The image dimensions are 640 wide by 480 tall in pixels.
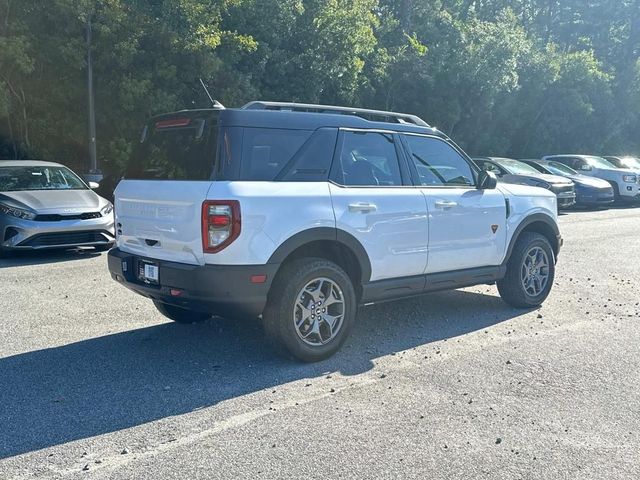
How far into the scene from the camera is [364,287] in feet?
18.7

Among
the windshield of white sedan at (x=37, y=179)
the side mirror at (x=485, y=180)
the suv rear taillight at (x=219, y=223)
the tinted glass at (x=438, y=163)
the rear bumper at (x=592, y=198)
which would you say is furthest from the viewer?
the rear bumper at (x=592, y=198)

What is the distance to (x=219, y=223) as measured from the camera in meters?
4.86

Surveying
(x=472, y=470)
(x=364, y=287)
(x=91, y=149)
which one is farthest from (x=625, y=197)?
(x=472, y=470)

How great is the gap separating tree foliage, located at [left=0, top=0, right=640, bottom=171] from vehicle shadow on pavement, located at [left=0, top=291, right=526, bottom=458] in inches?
479

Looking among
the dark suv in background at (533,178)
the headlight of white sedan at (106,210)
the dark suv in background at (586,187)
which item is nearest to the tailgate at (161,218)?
the headlight of white sedan at (106,210)

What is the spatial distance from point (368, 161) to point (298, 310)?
1.47 metres

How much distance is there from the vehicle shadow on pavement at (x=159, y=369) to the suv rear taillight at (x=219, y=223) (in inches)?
39.5

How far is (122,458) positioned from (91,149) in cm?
1439

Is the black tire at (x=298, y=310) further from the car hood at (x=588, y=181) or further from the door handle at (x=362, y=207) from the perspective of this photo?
the car hood at (x=588, y=181)

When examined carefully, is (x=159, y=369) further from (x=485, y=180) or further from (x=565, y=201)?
(x=565, y=201)

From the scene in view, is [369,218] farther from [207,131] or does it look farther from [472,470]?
[472,470]

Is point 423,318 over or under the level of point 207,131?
under

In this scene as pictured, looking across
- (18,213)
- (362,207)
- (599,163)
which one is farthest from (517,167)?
(362,207)

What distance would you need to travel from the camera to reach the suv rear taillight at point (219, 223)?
485 centimetres
